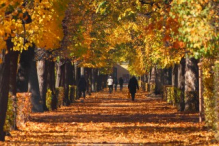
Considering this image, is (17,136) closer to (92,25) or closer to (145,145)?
(145,145)

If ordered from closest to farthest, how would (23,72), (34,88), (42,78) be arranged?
(23,72) < (34,88) < (42,78)

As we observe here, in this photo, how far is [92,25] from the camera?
48.3 meters

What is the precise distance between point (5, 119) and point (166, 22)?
22.2 ft

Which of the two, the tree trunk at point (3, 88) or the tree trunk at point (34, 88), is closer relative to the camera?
the tree trunk at point (3, 88)

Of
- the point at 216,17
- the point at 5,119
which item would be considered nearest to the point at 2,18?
the point at 216,17

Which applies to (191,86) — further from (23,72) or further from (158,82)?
(158,82)

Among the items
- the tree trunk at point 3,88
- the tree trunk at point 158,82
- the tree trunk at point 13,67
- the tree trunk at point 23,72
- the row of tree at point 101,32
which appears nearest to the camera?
the row of tree at point 101,32

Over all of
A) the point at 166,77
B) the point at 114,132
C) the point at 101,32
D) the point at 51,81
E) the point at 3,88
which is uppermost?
the point at 101,32

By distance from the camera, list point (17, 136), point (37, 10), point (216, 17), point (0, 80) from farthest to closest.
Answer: point (17, 136) → point (0, 80) → point (37, 10) → point (216, 17)

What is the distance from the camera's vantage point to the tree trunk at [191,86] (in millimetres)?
35031

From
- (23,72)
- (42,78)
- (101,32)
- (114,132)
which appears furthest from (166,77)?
(114,132)

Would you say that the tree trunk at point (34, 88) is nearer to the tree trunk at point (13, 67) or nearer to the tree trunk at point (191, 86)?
the tree trunk at point (191, 86)

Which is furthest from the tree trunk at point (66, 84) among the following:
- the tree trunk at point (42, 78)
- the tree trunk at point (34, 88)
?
the tree trunk at point (34, 88)

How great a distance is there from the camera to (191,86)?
1427 inches
